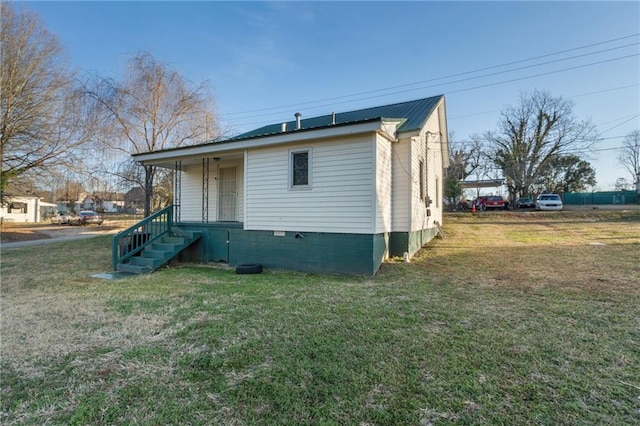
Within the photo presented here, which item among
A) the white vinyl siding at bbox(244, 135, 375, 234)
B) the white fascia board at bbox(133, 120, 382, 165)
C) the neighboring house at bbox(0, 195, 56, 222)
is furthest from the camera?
the neighboring house at bbox(0, 195, 56, 222)

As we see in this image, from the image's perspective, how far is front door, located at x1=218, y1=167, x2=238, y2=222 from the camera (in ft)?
35.9

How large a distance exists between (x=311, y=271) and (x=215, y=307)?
10.8 ft

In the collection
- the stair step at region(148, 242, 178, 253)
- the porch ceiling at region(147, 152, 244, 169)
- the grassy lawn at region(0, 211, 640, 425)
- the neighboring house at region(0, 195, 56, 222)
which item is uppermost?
the porch ceiling at region(147, 152, 244, 169)

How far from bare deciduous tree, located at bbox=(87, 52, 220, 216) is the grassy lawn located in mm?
11246

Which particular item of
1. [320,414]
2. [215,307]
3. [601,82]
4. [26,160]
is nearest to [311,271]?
[215,307]

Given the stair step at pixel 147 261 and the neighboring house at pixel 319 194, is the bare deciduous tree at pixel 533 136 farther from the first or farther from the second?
the stair step at pixel 147 261

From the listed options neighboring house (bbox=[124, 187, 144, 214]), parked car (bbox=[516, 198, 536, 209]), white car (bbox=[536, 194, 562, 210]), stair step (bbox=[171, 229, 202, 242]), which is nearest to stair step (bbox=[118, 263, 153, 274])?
stair step (bbox=[171, 229, 202, 242])

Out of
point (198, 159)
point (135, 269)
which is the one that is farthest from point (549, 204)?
point (135, 269)

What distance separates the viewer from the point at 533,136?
105ft

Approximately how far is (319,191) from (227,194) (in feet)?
15.1

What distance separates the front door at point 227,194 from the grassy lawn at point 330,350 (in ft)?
14.1

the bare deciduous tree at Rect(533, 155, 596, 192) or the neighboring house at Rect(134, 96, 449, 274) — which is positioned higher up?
the bare deciduous tree at Rect(533, 155, 596, 192)

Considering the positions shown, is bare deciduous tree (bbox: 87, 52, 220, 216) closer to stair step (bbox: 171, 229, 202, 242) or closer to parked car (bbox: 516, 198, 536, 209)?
stair step (bbox: 171, 229, 202, 242)

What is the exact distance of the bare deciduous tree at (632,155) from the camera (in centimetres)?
3512
